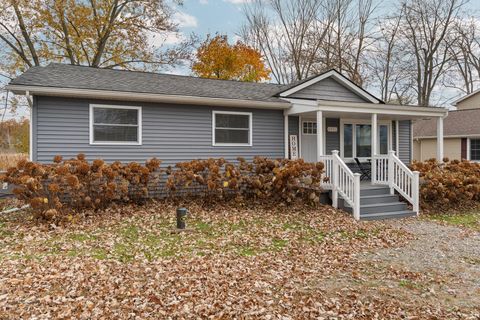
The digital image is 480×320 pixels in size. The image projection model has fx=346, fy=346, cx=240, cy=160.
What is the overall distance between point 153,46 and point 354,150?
14.3m

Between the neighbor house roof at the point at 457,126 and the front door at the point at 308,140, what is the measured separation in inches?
450

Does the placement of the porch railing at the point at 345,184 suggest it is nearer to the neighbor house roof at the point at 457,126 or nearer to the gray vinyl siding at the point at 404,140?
the gray vinyl siding at the point at 404,140

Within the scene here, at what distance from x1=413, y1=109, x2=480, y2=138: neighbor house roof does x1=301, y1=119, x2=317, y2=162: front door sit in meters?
11.4

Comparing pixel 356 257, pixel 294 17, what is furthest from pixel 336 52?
pixel 356 257

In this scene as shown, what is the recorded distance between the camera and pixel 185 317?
11.5 feet

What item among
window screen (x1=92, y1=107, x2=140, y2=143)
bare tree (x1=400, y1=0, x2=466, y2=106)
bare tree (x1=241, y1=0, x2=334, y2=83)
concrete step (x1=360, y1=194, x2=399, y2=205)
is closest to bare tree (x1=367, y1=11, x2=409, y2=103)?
bare tree (x1=400, y1=0, x2=466, y2=106)

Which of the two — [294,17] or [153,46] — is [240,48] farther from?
[153,46]

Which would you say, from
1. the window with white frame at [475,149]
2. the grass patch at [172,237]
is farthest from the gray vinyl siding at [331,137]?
the window with white frame at [475,149]

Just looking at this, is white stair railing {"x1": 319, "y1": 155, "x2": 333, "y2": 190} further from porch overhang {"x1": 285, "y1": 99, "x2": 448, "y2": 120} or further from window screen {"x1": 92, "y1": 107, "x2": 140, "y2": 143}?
window screen {"x1": 92, "y1": 107, "x2": 140, "y2": 143}

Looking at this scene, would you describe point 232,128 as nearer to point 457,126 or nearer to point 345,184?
point 345,184

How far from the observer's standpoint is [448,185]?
32.1ft

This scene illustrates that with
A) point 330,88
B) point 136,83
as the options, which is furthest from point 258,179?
point 330,88

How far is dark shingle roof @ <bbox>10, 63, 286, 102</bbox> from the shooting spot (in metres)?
8.64

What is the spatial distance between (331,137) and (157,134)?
5.92 metres
